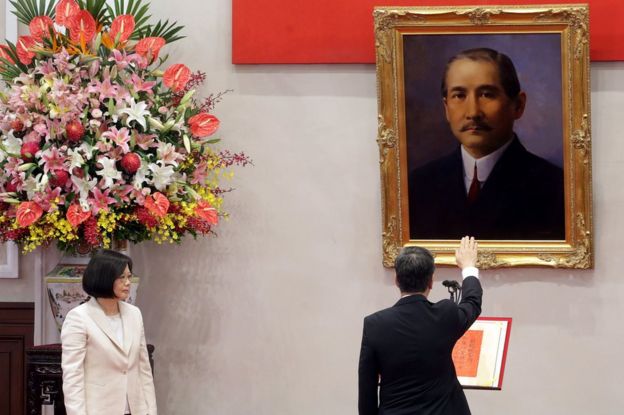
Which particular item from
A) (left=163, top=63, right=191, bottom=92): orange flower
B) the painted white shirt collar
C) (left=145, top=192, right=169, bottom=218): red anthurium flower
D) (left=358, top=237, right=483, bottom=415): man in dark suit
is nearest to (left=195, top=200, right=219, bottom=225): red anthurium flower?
(left=145, top=192, right=169, bottom=218): red anthurium flower

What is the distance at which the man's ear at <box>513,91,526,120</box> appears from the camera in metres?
5.16

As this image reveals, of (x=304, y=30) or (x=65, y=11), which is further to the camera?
(x=304, y=30)

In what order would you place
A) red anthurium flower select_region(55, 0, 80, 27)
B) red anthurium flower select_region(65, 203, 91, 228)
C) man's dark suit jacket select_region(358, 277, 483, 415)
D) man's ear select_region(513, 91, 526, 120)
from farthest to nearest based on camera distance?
man's ear select_region(513, 91, 526, 120)
red anthurium flower select_region(55, 0, 80, 27)
red anthurium flower select_region(65, 203, 91, 228)
man's dark suit jacket select_region(358, 277, 483, 415)

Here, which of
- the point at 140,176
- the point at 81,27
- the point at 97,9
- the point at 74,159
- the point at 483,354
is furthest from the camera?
the point at 97,9

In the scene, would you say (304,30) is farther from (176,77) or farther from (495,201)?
(495,201)

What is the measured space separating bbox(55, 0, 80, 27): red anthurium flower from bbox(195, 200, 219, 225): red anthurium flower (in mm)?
1061

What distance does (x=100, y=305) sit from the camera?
4059 millimetres

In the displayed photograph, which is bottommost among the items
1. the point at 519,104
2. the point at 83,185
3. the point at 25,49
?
the point at 83,185

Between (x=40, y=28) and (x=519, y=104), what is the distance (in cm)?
241

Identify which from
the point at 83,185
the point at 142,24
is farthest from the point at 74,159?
the point at 142,24

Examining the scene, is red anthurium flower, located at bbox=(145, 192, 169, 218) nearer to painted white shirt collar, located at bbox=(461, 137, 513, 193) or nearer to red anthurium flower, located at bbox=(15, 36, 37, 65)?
red anthurium flower, located at bbox=(15, 36, 37, 65)

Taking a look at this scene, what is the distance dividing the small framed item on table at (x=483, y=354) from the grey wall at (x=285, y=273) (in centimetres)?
137

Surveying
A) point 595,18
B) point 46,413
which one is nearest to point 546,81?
point 595,18

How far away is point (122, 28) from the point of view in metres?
4.79
